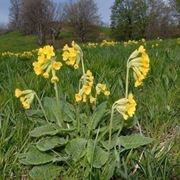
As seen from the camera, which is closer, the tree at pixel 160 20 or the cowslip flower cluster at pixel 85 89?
the cowslip flower cluster at pixel 85 89

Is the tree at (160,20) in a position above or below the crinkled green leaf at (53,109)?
below

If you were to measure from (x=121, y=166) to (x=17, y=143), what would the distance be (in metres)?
0.67

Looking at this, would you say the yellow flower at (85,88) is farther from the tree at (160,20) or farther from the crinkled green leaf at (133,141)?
the tree at (160,20)

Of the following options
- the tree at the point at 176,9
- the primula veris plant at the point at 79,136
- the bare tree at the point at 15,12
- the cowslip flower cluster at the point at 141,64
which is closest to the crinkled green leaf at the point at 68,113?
the primula veris plant at the point at 79,136

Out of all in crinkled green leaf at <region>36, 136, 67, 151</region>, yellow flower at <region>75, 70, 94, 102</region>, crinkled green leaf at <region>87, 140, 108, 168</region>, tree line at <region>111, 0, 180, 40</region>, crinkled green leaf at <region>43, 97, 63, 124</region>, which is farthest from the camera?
tree line at <region>111, 0, 180, 40</region>

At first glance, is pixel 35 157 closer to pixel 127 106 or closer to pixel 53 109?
pixel 53 109

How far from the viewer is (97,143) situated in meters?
2.79

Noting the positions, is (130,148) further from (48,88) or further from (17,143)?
(48,88)

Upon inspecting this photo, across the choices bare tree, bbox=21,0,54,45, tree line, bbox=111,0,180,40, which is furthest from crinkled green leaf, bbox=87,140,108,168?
bare tree, bbox=21,0,54,45

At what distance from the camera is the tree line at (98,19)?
226 ft

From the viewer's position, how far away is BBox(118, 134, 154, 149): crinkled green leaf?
278 centimetres

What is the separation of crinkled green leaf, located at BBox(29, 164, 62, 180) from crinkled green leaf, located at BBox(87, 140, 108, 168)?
20 centimetres

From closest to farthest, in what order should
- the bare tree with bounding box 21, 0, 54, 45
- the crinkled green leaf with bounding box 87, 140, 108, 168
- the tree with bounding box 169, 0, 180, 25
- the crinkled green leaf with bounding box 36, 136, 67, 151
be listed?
1. the crinkled green leaf with bounding box 87, 140, 108, 168
2. the crinkled green leaf with bounding box 36, 136, 67, 151
3. the tree with bounding box 169, 0, 180, 25
4. the bare tree with bounding box 21, 0, 54, 45

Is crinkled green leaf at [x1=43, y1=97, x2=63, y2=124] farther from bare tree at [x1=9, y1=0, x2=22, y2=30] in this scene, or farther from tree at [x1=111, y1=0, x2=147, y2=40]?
bare tree at [x1=9, y1=0, x2=22, y2=30]
